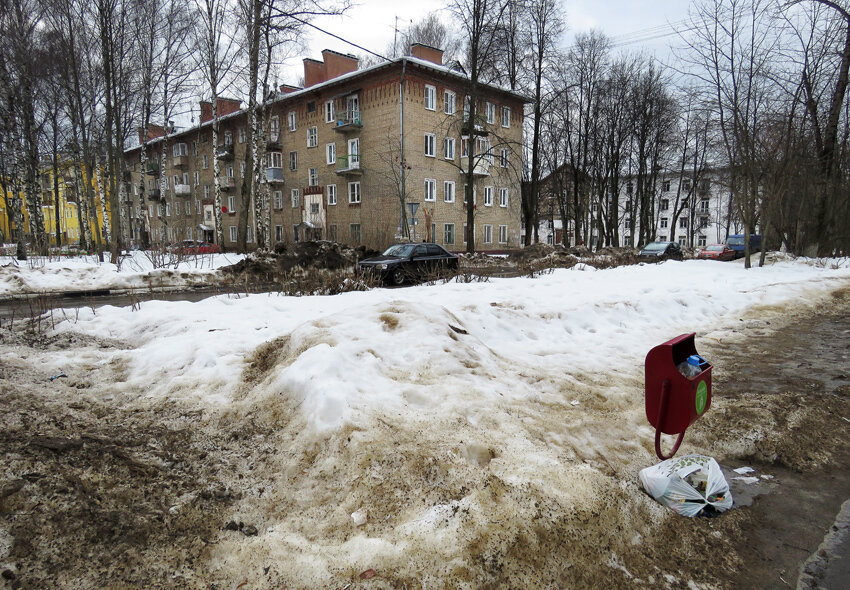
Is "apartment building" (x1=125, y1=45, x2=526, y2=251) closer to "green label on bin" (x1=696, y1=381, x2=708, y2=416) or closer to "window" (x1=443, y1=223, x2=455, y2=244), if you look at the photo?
"window" (x1=443, y1=223, x2=455, y2=244)

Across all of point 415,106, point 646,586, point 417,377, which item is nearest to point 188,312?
point 417,377

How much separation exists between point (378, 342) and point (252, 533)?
93.5 inches

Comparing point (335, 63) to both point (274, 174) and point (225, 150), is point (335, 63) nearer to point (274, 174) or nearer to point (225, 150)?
point (274, 174)

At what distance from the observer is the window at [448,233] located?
35.3m

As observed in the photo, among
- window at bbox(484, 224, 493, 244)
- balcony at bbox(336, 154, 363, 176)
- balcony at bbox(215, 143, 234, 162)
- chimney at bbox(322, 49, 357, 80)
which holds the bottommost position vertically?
window at bbox(484, 224, 493, 244)

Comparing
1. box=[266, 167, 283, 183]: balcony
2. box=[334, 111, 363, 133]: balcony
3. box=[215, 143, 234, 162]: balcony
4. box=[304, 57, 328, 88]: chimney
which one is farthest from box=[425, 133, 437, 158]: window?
box=[215, 143, 234, 162]: balcony

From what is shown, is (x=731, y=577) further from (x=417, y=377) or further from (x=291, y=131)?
(x=291, y=131)

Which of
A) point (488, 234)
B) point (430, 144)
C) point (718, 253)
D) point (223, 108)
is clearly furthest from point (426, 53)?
point (718, 253)

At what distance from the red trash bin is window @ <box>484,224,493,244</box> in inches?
1415

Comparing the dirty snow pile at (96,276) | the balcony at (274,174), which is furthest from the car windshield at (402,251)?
the balcony at (274,174)

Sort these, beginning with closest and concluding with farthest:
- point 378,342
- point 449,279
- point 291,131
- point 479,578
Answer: point 479,578 < point 378,342 < point 449,279 < point 291,131

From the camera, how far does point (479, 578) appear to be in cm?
209

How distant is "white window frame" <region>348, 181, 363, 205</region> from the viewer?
35.5 metres

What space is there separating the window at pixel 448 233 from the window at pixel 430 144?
5213 mm
